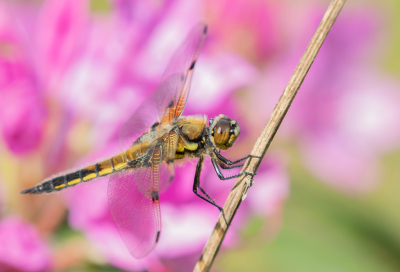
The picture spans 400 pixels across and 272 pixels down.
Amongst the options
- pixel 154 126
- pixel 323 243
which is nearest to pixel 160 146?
pixel 154 126

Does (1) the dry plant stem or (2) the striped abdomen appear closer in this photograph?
(1) the dry plant stem

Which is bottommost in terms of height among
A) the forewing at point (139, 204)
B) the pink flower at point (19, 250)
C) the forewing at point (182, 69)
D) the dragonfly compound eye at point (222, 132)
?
the pink flower at point (19, 250)

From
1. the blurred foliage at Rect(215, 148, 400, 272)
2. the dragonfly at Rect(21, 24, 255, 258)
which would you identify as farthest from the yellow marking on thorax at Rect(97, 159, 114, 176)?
the blurred foliage at Rect(215, 148, 400, 272)

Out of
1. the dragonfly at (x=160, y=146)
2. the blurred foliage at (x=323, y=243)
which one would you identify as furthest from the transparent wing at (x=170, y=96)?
the blurred foliage at (x=323, y=243)

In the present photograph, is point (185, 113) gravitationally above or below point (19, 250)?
above

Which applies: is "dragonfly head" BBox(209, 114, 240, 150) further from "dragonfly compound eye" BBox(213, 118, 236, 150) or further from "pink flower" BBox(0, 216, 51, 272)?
"pink flower" BBox(0, 216, 51, 272)

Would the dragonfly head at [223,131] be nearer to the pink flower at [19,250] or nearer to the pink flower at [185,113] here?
the pink flower at [185,113]

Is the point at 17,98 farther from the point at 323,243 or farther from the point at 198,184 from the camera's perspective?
the point at 323,243

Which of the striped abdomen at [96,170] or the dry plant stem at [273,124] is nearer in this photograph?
the dry plant stem at [273,124]
